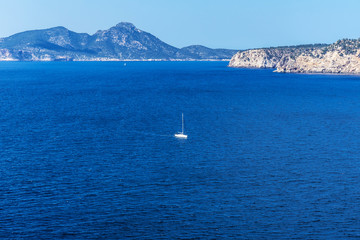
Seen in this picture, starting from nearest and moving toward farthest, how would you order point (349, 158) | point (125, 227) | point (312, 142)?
point (125, 227) → point (349, 158) → point (312, 142)

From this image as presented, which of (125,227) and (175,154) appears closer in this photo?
(125,227)

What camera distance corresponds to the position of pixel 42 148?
92688 mm

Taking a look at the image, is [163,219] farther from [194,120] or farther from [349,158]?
[194,120]

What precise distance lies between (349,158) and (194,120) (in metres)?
53.0

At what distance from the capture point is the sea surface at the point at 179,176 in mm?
57406

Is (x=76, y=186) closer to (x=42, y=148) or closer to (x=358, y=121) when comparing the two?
(x=42, y=148)

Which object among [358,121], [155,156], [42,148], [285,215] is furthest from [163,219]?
[358,121]

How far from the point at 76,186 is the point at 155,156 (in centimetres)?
2205

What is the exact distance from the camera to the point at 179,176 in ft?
248

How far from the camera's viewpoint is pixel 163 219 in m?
59.1

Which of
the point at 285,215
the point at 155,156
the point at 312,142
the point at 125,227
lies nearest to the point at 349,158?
the point at 312,142

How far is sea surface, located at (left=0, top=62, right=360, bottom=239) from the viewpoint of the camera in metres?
57.4

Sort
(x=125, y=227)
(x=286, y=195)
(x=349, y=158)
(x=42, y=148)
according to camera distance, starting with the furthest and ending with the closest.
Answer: (x=42, y=148) < (x=349, y=158) < (x=286, y=195) < (x=125, y=227)

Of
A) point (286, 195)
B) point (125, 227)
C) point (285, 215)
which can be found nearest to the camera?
point (125, 227)
